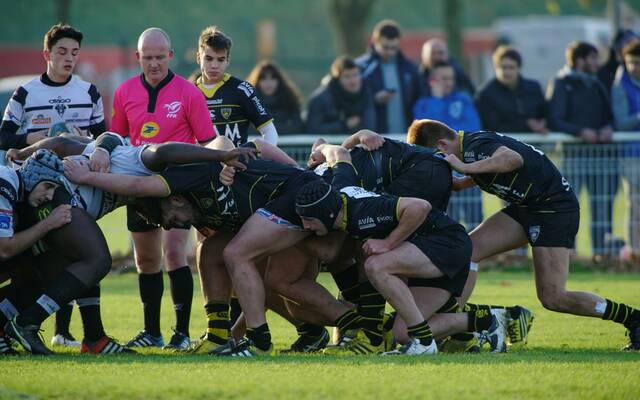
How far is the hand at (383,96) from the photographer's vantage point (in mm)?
16766

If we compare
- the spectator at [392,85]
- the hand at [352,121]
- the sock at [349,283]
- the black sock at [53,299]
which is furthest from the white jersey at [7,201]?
the spectator at [392,85]

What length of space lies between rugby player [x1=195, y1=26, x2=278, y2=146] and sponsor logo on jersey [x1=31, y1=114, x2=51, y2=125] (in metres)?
1.31

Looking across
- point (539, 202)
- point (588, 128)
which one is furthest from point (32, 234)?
point (588, 128)

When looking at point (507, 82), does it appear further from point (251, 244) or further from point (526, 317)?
point (251, 244)

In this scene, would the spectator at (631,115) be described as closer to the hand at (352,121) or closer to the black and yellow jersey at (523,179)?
the hand at (352,121)

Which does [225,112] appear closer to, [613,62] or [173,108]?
[173,108]

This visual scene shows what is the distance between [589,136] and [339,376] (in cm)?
875

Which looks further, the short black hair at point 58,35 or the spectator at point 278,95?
the spectator at point 278,95

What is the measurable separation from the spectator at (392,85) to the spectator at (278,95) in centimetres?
119

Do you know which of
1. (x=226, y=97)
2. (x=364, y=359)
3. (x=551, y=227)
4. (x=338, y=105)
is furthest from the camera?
(x=338, y=105)

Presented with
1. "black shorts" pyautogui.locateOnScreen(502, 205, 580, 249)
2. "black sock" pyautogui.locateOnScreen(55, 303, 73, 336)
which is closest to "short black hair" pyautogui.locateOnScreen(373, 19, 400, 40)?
"black shorts" pyautogui.locateOnScreen(502, 205, 580, 249)

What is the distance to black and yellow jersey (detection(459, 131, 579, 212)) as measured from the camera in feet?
33.2

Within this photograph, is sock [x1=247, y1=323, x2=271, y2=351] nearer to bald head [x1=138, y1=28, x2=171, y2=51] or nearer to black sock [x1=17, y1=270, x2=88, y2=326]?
black sock [x1=17, y1=270, x2=88, y2=326]

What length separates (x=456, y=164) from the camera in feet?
32.6
